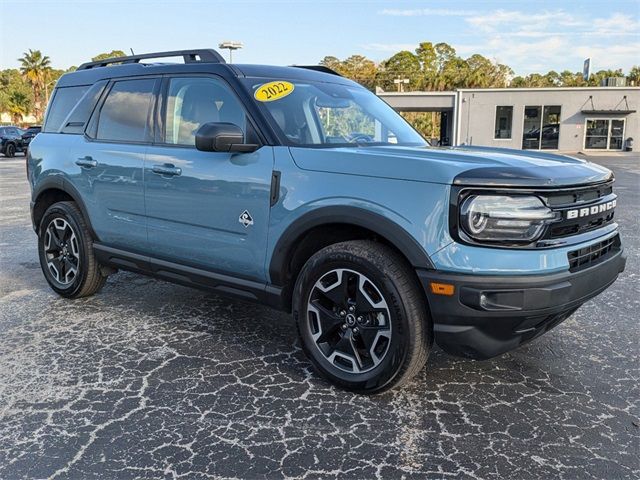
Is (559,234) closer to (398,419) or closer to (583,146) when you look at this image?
(398,419)

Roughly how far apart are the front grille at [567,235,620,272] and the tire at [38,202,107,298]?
3.69 m

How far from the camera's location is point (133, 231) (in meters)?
4.29

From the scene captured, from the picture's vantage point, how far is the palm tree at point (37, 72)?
259ft

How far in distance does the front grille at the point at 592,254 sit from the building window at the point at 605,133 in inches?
1464

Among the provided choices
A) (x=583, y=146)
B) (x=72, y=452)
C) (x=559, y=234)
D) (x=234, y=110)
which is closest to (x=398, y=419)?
(x=559, y=234)

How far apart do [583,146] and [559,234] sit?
3794 centimetres

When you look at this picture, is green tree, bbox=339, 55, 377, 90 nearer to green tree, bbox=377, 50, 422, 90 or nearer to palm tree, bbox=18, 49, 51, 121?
green tree, bbox=377, 50, 422, 90

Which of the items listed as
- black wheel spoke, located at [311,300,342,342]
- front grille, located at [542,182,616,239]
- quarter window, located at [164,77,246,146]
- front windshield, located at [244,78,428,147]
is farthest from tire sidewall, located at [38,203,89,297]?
front grille, located at [542,182,616,239]

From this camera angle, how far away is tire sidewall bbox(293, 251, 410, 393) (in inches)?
116

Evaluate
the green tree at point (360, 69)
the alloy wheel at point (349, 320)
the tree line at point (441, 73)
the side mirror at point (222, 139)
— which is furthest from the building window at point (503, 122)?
the green tree at point (360, 69)

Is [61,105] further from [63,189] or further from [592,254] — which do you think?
[592,254]

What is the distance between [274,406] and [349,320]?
621 millimetres

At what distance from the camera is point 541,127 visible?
36.9 metres

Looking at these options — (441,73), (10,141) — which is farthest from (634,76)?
(10,141)
